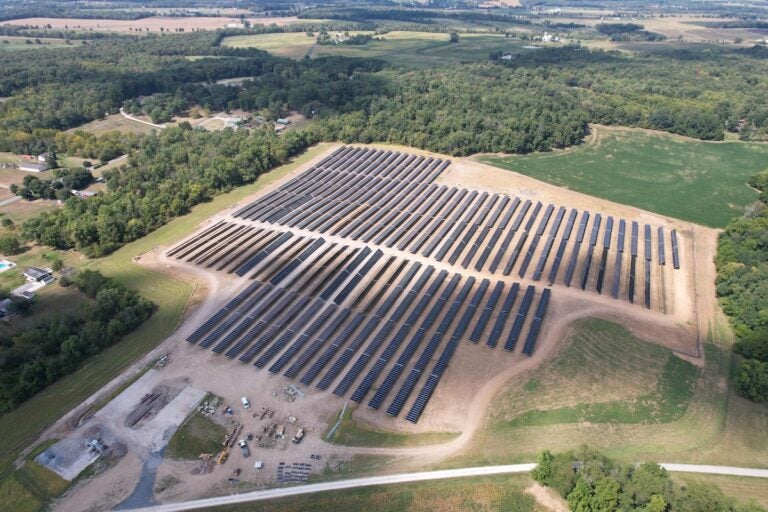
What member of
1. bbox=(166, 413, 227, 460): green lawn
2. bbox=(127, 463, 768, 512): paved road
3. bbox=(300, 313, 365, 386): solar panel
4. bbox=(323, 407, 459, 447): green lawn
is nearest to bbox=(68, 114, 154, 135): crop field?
bbox=(300, 313, 365, 386): solar panel

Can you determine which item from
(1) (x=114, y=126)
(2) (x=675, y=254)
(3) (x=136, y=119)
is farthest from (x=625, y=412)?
(3) (x=136, y=119)

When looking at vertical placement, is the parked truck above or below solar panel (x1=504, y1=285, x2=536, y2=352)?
above

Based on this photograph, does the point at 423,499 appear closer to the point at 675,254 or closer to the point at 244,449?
the point at 244,449

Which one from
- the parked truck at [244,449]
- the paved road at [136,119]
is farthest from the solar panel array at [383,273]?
the paved road at [136,119]

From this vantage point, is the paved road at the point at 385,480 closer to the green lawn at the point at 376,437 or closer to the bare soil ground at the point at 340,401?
the bare soil ground at the point at 340,401

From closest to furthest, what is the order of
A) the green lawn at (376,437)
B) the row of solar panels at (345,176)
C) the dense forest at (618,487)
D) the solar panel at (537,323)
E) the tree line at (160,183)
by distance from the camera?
the dense forest at (618,487) < the green lawn at (376,437) < the solar panel at (537,323) < the tree line at (160,183) < the row of solar panels at (345,176)

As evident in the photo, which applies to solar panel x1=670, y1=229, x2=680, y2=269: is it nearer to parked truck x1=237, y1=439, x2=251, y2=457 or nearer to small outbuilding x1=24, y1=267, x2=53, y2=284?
parked truck x1=237, y1=439, x2=251, y2=457
